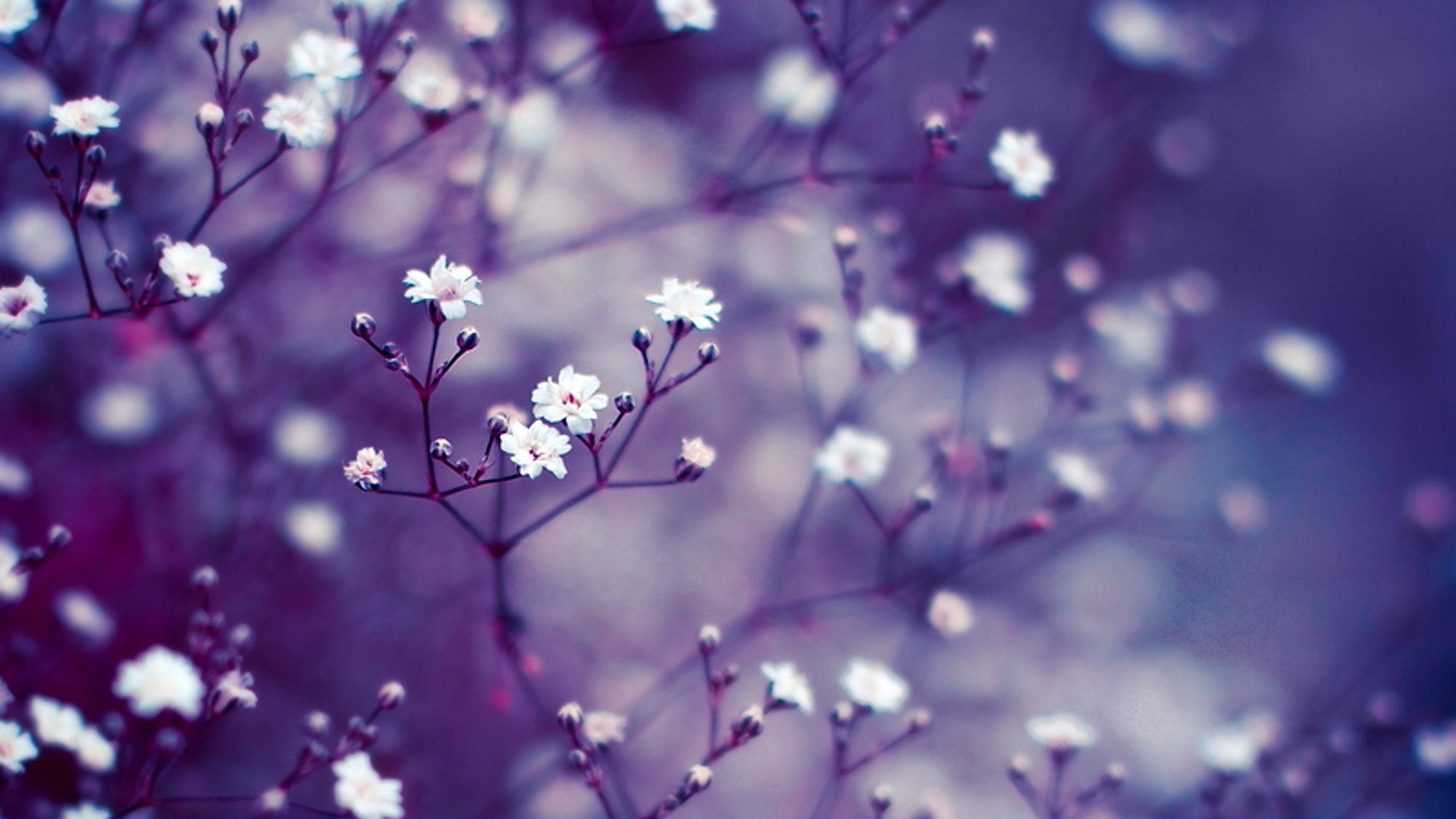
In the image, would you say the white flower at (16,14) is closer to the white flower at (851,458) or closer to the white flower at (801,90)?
the white flower at (851,458)

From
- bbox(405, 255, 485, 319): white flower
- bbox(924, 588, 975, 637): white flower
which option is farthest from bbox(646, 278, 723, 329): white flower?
bbox(924, 588, 975, 637): white flower

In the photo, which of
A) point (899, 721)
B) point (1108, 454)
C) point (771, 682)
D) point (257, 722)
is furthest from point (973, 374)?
point (257, 722)

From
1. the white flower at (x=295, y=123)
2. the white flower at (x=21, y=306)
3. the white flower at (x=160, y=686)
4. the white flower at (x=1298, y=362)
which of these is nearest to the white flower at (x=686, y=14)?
the white flower at (x=295, y=123)

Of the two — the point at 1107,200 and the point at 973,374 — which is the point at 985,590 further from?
the point at 1107,200

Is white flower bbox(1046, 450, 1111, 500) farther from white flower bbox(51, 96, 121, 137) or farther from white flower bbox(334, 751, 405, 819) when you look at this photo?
white flower bbox(51, 96, 121, 137)

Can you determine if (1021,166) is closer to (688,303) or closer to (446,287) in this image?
(688,303)
